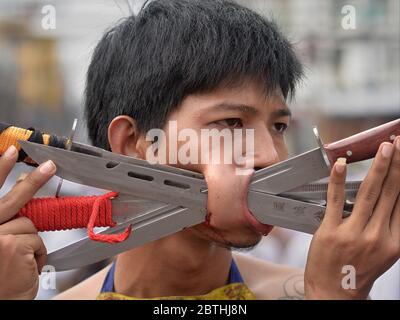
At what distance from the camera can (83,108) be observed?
85.7 inches

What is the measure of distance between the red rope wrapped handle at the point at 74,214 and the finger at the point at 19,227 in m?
0.02

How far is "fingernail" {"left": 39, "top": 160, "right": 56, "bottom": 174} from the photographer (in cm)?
158

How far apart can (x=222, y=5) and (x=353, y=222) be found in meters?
0.75

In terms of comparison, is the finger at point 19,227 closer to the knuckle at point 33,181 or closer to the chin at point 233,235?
the knuckle at point 33,181

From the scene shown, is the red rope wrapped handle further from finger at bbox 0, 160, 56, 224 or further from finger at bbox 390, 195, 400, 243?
finger at bbox 390, 195, 400, 243

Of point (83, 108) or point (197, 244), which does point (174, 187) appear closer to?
point (197, 244)

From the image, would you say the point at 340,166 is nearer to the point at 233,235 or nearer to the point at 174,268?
the point at 233,235

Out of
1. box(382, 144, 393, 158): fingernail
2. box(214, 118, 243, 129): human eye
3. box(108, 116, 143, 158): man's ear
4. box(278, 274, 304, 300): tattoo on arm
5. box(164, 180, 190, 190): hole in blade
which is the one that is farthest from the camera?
box(278, 274, 304, 300): tattoo on arm

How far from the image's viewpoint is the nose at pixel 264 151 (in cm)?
170

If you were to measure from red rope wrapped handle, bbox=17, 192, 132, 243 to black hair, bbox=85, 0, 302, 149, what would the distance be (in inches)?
12.7

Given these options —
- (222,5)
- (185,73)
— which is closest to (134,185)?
(185,73)

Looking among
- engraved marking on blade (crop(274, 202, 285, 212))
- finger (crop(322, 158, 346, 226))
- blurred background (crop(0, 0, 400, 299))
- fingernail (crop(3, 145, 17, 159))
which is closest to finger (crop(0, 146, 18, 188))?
fingernail (crop(3, 145, 17, 159))

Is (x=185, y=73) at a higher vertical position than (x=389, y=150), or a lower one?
higher

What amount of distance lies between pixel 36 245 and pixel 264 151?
582 millimetres
